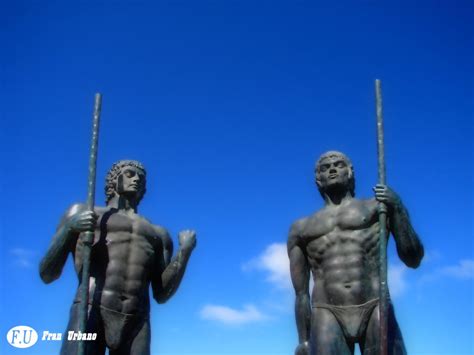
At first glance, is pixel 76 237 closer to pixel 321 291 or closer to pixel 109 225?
pixel 109 225

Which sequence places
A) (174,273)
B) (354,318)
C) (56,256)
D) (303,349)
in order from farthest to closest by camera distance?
1. (174,273)
2. (56,256)
3. (303,349)
4. (354,318)

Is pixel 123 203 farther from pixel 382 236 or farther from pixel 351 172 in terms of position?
pixel 382 236

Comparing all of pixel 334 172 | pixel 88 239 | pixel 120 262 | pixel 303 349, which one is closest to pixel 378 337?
pixel 303 349

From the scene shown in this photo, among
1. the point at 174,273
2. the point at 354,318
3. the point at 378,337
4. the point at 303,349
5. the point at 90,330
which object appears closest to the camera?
the point at 378,337

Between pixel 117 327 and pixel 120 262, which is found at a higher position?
pixel 120 262

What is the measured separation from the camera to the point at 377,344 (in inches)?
385

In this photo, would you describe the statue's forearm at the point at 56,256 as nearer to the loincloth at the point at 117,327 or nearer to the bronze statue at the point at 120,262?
the bronze statue at the point at 120,262

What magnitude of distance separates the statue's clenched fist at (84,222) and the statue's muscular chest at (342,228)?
2.94 m

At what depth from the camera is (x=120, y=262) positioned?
10.4m

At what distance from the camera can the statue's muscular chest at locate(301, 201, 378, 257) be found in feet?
34.6

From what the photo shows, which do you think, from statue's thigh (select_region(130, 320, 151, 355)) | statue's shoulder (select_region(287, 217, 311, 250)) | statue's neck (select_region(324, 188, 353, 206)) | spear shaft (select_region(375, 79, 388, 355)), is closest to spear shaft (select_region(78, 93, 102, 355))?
statue's thigh (select_region(130, 320, 151, 355))

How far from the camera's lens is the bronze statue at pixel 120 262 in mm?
10070

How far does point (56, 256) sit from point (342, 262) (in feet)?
12.7

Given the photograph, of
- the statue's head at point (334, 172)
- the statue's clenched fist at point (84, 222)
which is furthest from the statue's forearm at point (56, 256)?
the statue's head at point (334, 172)
